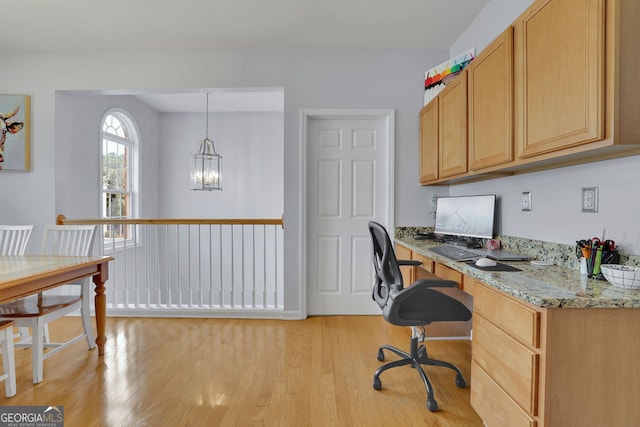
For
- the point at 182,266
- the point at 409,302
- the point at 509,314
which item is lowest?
the point at 182,266

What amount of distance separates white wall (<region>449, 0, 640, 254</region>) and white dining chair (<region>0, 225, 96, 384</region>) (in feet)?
10.2

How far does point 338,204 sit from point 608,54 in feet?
7.99

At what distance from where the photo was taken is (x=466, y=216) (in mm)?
2738

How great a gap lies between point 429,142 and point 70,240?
3242mm

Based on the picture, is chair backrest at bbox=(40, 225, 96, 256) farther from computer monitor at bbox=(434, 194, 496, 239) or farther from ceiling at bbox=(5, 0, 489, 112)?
computer monitor at bbox=(434, 194, 496, 239)

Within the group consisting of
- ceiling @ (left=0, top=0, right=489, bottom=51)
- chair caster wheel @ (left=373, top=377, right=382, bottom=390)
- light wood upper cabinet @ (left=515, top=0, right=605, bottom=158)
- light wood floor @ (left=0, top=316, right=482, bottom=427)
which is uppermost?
ceiling @ (left=0, top=0, right=489, bottom=51)

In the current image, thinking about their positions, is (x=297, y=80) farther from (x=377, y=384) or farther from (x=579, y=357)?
(x=579, y=357)

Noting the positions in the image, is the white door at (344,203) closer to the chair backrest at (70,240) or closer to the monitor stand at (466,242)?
the monitor stand at (466,242)

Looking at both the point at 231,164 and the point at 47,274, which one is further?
the point at 231,164

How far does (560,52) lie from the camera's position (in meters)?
1.45

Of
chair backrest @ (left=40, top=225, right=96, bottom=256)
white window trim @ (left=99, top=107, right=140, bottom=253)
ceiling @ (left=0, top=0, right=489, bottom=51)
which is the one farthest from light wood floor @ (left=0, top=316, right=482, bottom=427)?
ceiling @ (left=0, top=0, right=489, bottom=51)

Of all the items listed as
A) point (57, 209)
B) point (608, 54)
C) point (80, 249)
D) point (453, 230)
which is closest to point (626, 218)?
point (608, 54)

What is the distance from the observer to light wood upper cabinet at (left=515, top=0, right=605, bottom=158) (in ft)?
4.18

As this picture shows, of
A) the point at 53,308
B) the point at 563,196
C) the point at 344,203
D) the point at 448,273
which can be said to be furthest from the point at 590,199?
the point at 53,308
